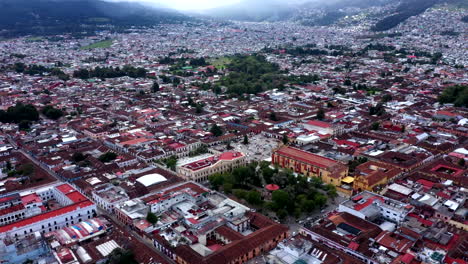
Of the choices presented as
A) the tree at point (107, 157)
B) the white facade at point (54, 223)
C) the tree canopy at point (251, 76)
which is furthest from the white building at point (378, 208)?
the tree canopy at point (251, 76)

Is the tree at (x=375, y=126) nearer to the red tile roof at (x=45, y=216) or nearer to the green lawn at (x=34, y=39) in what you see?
the red tile roof at (x=45, y=216)

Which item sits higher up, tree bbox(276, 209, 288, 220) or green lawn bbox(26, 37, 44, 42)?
tree bbox(276, 209, 288, 220)

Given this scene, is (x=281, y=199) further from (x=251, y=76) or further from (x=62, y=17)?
(x=62, y=17)

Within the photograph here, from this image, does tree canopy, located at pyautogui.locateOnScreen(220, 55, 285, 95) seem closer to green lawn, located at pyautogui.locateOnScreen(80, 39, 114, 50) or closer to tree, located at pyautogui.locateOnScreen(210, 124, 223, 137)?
tree, located at pyautogui.locateOnScreen(210, 124, 223, 137)

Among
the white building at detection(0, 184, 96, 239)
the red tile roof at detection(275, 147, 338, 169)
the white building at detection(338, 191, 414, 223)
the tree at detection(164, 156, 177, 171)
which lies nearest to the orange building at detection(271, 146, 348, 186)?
the red tile roof at detection(275, 147, 338, 169)

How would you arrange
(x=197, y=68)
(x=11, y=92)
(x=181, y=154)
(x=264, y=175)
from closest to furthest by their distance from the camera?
(x=264, y=175), (x=181, y=154), (x=11, y=92), (x=197, y=68)

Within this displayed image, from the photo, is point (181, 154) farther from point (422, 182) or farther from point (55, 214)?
point (422, 182)

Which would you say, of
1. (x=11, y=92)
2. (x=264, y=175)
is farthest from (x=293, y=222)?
(x=11, y=92)
